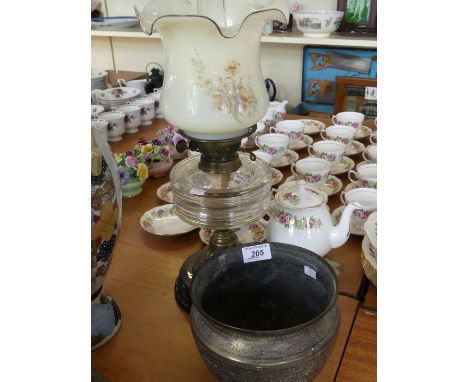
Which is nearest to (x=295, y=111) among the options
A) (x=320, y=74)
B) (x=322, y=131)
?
(x=320, y=74)

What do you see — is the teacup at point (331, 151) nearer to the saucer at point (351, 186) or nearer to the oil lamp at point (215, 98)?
the saucer at point (351, 186)

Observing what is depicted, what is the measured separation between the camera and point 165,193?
1051 millimetres

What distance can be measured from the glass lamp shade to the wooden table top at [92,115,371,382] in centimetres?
28

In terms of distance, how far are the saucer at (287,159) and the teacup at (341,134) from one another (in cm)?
12

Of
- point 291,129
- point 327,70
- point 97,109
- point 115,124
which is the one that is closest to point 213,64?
point 291,129

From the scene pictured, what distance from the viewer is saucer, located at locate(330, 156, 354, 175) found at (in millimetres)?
1145

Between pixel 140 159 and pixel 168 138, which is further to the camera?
pixel 168 138

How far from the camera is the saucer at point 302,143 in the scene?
132 centimetres

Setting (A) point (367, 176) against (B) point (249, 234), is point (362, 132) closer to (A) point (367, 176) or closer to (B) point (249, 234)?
(A) point (367, 176)

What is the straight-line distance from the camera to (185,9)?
650 millimetres

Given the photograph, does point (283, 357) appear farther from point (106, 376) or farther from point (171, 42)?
point (171, 42)

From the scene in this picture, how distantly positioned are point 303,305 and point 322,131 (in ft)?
2.73

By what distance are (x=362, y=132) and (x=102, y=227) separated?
40.5 inches

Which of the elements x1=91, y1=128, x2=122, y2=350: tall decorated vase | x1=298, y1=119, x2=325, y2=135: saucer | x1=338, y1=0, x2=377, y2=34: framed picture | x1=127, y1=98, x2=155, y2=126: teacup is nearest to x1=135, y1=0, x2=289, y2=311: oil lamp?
x1=91, y1=128, x2=122, y2=350: tall decorated vase
